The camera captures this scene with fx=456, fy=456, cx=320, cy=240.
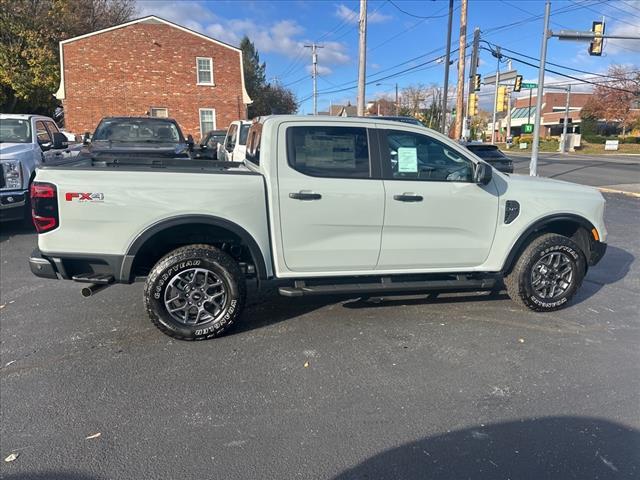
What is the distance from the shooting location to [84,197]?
143 inches

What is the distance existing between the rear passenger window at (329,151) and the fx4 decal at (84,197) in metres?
1.58

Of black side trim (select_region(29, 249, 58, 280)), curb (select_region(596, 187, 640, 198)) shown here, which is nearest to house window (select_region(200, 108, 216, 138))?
curb (select_region(596, 187, 640, 198))

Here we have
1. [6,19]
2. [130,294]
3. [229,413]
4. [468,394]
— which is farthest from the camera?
[6,19]

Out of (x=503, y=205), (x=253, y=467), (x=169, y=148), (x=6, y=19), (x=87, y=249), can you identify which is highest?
(x=6, y=19)

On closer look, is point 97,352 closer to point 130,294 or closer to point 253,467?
point 130,294

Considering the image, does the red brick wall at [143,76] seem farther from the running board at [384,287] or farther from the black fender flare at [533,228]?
the black fender flare at [533,228]

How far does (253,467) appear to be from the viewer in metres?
2.53

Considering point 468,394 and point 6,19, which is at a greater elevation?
point 6,19

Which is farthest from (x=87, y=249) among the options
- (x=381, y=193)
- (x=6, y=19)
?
(x=6, y=19)

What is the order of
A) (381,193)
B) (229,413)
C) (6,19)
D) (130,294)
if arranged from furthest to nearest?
1. (6,19)
2. (130,294)
3. (381,193)
4. (229,413)

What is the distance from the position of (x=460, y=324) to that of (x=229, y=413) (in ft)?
7.84

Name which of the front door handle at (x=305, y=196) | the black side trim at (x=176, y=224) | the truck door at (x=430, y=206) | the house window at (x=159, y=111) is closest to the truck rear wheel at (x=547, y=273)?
the truck door at (x=430, y=206)

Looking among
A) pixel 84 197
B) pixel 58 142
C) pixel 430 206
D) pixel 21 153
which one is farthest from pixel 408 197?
pixel 58 142

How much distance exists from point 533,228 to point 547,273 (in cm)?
51
